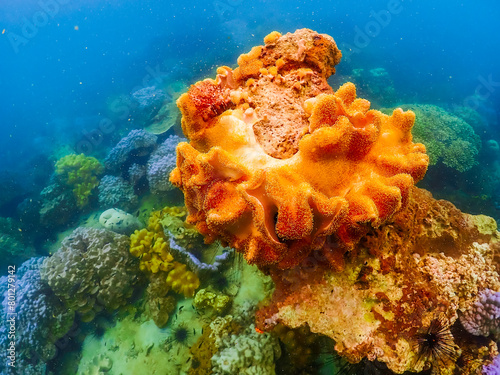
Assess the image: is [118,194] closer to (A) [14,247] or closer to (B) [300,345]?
(A) [14,247]

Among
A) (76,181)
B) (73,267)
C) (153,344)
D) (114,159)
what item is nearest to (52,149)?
(76,181)

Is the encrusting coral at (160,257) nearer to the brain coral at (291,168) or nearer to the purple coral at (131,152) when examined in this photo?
the brain coral at (291,168)

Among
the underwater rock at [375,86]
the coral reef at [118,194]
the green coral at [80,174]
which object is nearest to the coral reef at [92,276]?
the coral reef at [118,194]

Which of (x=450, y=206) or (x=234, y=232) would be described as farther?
(x=450, y=206)

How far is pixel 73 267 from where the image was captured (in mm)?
5117

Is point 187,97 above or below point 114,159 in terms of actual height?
above

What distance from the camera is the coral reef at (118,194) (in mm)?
7754

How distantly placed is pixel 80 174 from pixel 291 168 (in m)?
9.68

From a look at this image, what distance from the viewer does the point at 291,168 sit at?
1.99m

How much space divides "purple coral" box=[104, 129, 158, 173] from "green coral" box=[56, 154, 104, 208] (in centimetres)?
108

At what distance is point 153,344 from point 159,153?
5.10 meters

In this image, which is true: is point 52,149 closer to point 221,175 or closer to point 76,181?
point 76,181

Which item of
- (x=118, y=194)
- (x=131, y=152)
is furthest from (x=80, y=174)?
(x=118, y=194)

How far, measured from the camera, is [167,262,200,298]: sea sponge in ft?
15.2
